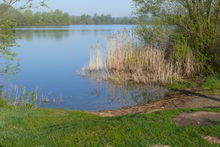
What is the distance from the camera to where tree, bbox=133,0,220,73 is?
12.8m

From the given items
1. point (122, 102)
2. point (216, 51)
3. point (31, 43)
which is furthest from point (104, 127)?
point (31, 43)

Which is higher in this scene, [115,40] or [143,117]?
[115,40]

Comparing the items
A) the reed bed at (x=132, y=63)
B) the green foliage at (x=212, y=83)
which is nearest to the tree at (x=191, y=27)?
the reed bed at (x=132, y=63)

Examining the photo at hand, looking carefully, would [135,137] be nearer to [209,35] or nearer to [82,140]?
[82,140]

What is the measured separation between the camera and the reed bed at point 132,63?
44.0ft

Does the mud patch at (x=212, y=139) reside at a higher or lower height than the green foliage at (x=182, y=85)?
higher

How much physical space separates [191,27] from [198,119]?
8034mm

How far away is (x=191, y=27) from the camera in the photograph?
13188mm

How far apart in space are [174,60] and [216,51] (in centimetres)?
182

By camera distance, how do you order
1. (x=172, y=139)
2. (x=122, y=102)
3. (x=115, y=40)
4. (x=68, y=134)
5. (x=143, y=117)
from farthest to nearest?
1. (x=115, y=40)
2. (x=122, y=102)
3. (x=143, y=117)
4. (x=68, y=134)
5. (x=172, y=139)

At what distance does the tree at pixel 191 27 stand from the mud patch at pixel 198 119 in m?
7.12

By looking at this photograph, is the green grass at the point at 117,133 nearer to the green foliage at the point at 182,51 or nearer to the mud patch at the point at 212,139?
the mud patch at the point at 212,139

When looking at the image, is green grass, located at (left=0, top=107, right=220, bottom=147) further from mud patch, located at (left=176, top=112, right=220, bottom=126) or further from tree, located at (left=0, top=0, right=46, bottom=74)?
tree, located at (left=0, top=0, right=46, bottom=74)

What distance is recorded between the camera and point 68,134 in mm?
5238
